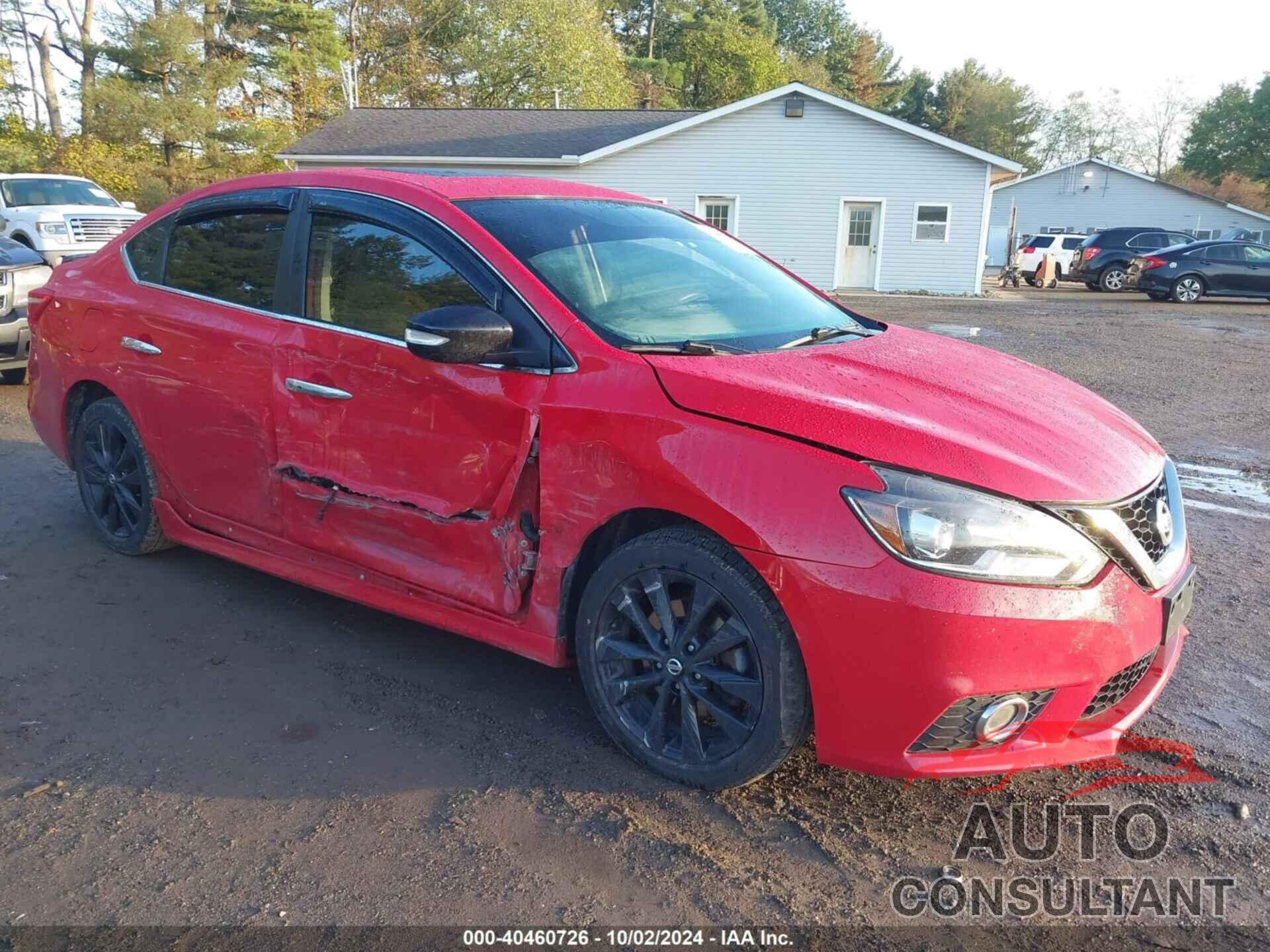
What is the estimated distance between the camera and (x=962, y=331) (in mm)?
15750

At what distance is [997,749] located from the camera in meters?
2.62

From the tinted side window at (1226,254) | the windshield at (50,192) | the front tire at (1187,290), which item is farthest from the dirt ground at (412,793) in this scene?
the tinted side window at (1226,254)

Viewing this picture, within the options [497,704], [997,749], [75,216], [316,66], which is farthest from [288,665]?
[316,66]

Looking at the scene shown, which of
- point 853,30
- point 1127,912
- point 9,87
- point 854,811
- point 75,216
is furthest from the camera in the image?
point 853,30

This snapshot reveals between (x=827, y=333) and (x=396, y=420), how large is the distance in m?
1.57

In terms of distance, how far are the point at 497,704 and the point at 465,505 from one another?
0.74 meters

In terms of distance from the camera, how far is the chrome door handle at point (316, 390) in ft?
11.6

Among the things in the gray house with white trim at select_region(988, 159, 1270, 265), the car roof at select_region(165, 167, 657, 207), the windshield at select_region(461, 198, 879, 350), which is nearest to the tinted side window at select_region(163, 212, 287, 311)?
the car roof at select_region(165, 167, 657, 207)

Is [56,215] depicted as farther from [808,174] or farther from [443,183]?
[443,183]

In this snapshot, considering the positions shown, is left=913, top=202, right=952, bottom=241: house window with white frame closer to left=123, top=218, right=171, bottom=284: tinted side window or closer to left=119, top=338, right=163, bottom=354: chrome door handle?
left=123, top=218, right=171, bottom=284: tinted side window

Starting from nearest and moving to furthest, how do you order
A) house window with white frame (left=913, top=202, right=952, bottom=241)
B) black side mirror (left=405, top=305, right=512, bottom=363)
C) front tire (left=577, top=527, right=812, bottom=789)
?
front tire (left=577, top=527, right=812, bottom=789)
black side mirror (left=405, top=305, right=512, bottom=363)
house window with white frame (left=913, top=202, right=952, bottom=241)

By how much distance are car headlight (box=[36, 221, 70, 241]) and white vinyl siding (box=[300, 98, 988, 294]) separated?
35.7 ft

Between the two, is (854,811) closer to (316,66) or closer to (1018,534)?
(1018,534)

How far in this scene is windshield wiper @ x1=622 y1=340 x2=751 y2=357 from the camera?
303cm
